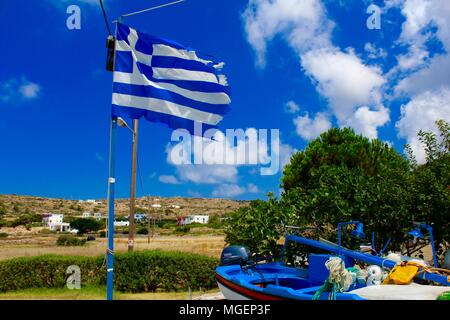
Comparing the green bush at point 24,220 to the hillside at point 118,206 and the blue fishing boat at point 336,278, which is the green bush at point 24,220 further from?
the blue fishing boat at point 336,278

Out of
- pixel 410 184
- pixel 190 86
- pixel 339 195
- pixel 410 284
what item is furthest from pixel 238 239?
pixel 410 284

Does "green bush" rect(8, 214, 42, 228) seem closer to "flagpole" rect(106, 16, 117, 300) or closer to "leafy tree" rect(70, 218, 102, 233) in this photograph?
"leafy tree" rect(70, 218, 102, 233)

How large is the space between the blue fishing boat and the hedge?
4.98m

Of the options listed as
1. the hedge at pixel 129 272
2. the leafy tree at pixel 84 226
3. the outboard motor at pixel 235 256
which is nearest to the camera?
the outboard motor at pixel 235 256

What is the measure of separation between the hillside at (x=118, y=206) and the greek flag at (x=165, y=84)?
86.4 m

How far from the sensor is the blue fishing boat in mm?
5770

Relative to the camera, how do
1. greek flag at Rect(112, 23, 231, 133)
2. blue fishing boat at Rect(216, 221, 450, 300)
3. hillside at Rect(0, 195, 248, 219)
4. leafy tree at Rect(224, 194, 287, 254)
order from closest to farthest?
blue fishing boat at Rect(216, 221, 450, 300)
greek flag at Rect(112, 23, 231, 133)
leafy tree at Rect(224, 194, 287, 254)
hillside at Rect(0, 195, 248, 219)

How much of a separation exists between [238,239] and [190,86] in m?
6.25

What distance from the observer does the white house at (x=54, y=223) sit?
262 feet

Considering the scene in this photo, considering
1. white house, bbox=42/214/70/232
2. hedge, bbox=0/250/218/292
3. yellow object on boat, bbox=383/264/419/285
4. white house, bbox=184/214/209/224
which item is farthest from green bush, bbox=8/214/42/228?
yellow object on boat, bbox=383/264/419/285

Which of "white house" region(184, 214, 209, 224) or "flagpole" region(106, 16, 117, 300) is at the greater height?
"flagpole" region(106, 16, 117, 300)

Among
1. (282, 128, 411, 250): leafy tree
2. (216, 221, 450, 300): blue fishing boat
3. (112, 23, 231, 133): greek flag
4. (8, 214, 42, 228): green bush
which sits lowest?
(8, 214, 42, 228): green bush

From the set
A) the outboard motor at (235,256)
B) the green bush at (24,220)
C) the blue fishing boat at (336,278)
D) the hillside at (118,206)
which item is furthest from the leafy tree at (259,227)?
the hillside at (118,206)

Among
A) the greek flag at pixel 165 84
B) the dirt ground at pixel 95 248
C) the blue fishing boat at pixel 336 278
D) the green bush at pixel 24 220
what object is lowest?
the dirt ground at pixel 95 248
